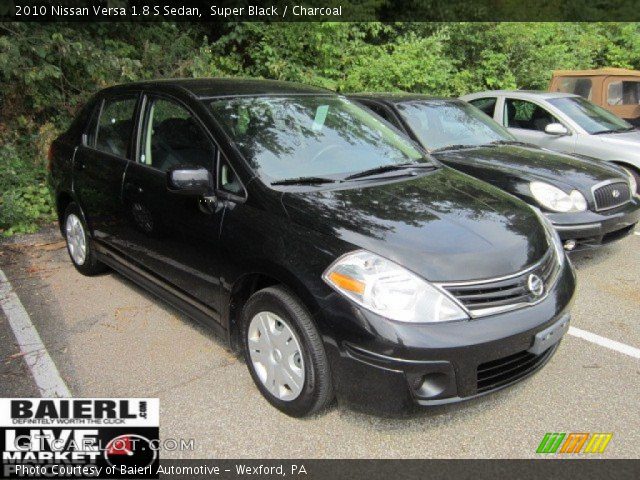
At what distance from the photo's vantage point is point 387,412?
250cm

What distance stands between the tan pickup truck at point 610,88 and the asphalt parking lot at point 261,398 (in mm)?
5662

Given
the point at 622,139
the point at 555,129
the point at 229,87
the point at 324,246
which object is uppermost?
the point at 229,87

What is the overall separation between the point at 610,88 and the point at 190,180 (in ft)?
28.1

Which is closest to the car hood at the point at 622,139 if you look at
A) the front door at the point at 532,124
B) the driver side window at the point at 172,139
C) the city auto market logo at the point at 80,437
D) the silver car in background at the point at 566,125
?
the silver car in background at the point at 566,125

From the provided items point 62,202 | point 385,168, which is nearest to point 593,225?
point 385,168

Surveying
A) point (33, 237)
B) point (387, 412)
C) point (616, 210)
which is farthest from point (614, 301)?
point (33, 237)

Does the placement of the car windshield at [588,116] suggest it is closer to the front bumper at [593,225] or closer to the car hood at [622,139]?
the car hood at [622,139]

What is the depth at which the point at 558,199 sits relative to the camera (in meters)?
4.65

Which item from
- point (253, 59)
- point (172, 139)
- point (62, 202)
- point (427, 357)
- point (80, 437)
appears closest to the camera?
point (427, 357)

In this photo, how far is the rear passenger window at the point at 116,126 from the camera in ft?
13.0

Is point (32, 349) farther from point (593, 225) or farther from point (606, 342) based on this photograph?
point (593, 225)

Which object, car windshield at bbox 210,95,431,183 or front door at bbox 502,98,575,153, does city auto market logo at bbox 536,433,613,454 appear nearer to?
car windshield at bbox 210,95,431,183

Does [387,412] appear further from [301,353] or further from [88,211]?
[88,211]

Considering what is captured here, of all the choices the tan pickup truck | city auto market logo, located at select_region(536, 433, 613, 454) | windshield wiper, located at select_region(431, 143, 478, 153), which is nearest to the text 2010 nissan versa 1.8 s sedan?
city auto market logo, located at select_region(536, 433, 613, 454)
